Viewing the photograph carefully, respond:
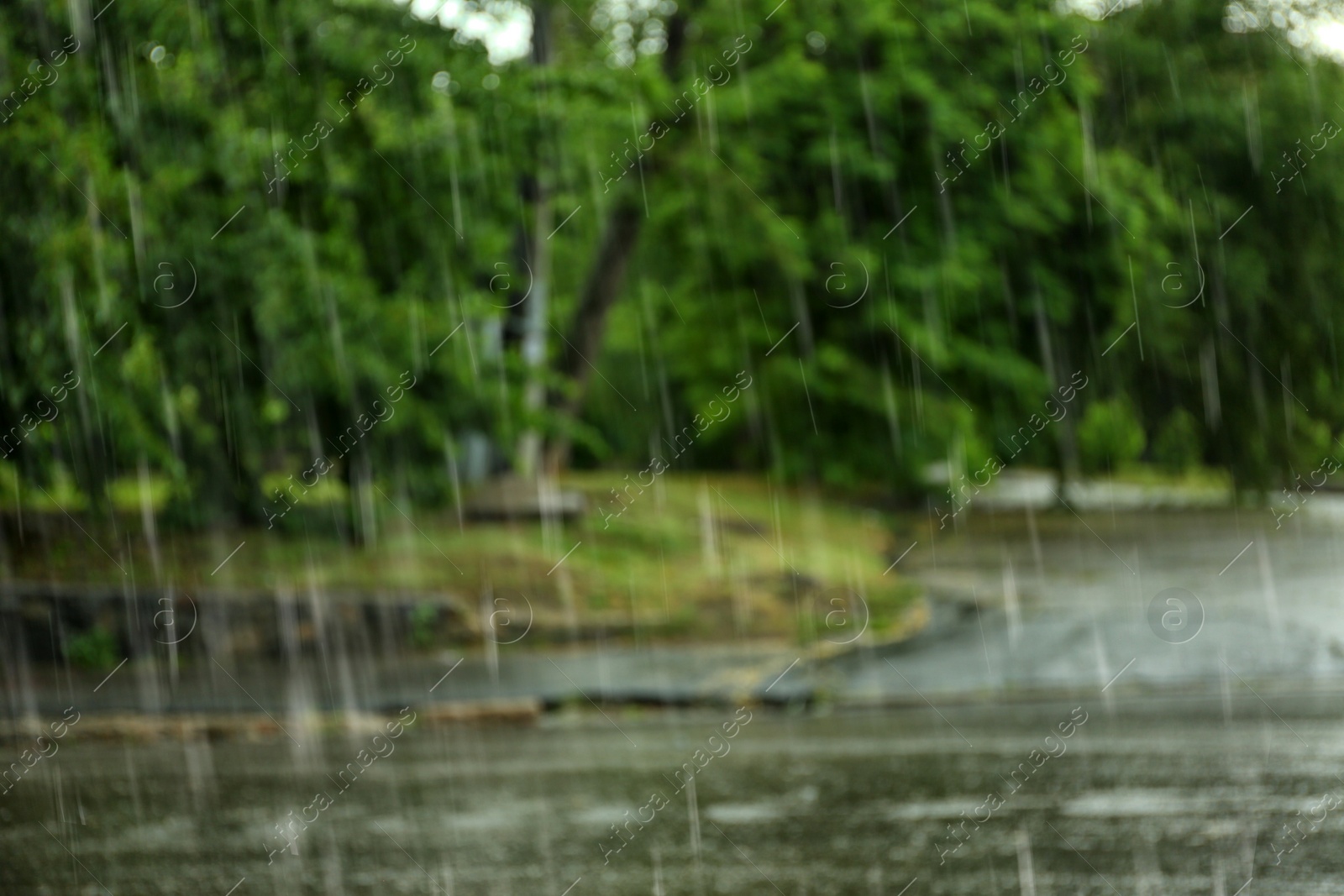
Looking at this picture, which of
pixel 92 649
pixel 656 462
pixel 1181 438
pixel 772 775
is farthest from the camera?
pixel 1181 438

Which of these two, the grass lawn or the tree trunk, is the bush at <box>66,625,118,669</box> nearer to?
the grass lawn

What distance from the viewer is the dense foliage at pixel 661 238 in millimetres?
12992

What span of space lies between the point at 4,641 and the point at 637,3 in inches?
511

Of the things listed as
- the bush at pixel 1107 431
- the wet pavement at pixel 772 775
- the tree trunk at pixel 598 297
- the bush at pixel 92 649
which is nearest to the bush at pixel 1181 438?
the bush at pixel 1107 431

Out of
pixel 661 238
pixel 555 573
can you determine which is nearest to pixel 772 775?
pixel 555 573

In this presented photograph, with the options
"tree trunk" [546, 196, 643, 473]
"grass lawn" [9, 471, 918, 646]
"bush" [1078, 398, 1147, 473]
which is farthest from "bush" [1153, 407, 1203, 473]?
"tree trunk" [546, 196, 643, 473]

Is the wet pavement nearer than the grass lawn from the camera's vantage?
Yes

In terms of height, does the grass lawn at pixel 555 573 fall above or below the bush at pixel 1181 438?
below

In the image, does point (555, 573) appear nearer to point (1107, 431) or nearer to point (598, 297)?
point (598, 297)

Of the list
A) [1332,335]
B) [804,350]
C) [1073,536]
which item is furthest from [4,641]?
[1332,335]

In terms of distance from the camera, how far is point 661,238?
2483 centimetres

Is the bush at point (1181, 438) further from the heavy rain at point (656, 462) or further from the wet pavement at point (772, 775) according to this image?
the wet pavement at point (772, 775)

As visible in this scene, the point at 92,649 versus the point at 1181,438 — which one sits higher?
the point at 1181,438

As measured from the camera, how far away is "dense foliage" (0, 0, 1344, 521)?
42.6 ft
